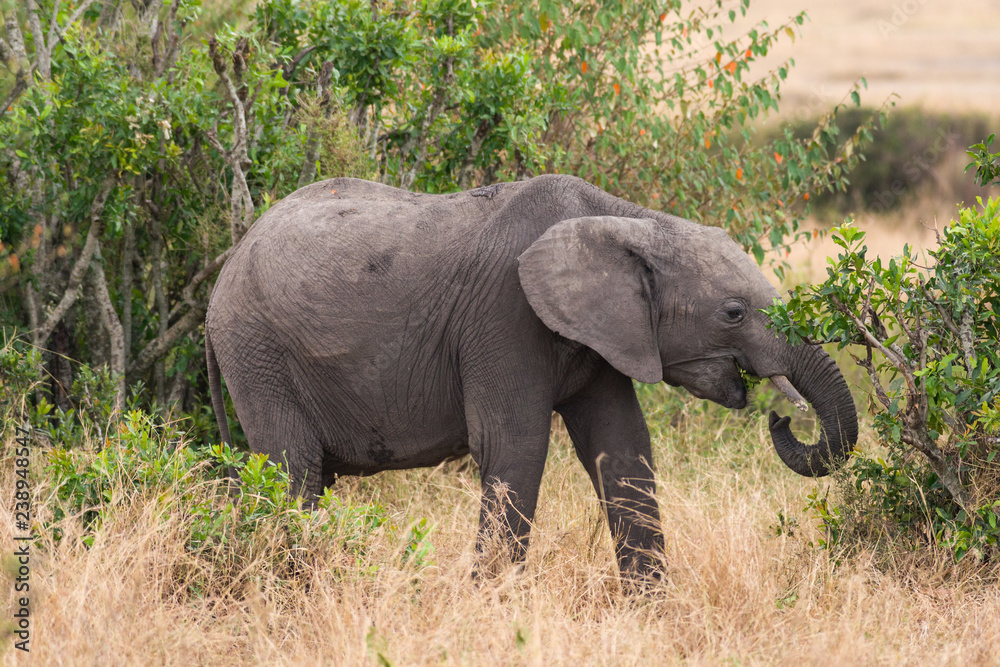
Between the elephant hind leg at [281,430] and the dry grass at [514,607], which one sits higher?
the elephant hind leg at [281,430]

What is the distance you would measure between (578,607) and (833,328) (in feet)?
5.50

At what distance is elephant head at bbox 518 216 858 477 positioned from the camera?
15.7 ft

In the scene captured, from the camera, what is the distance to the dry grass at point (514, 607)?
3922 mm

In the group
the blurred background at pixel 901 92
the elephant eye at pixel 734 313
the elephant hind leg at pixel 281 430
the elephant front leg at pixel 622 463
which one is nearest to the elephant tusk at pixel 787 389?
the elephant eye at pixel 734 313

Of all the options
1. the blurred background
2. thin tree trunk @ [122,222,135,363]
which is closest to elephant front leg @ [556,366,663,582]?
the blurred background

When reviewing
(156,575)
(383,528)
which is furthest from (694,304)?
(156,575)

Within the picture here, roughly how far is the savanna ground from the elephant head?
639 millimetres

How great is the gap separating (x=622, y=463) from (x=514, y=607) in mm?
1152

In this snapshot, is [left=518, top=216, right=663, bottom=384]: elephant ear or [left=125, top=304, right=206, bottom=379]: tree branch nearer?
[left=518, top=216, right=663, bottom=384]: elephant ear

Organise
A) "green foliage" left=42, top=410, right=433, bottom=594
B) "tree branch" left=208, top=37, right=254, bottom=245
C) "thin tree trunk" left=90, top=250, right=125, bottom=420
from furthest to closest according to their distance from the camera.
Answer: "thin tree trunk" left=90, top=250, right=125, bottom=420, "tree branch" left=208, top=37, right=254, bottom=245, "green foliage" left=42, top=410, right=433, bottom=594

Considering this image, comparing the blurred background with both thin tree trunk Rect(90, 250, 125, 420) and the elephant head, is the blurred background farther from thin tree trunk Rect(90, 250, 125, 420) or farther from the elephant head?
thin tree trunk Rect(90, 250, 125, 420)

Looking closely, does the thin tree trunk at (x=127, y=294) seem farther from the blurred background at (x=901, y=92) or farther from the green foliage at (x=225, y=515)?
the blurred background at (x=901, y=92)

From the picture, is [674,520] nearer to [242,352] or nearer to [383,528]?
[383,528]

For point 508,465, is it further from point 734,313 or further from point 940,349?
point 940,349
